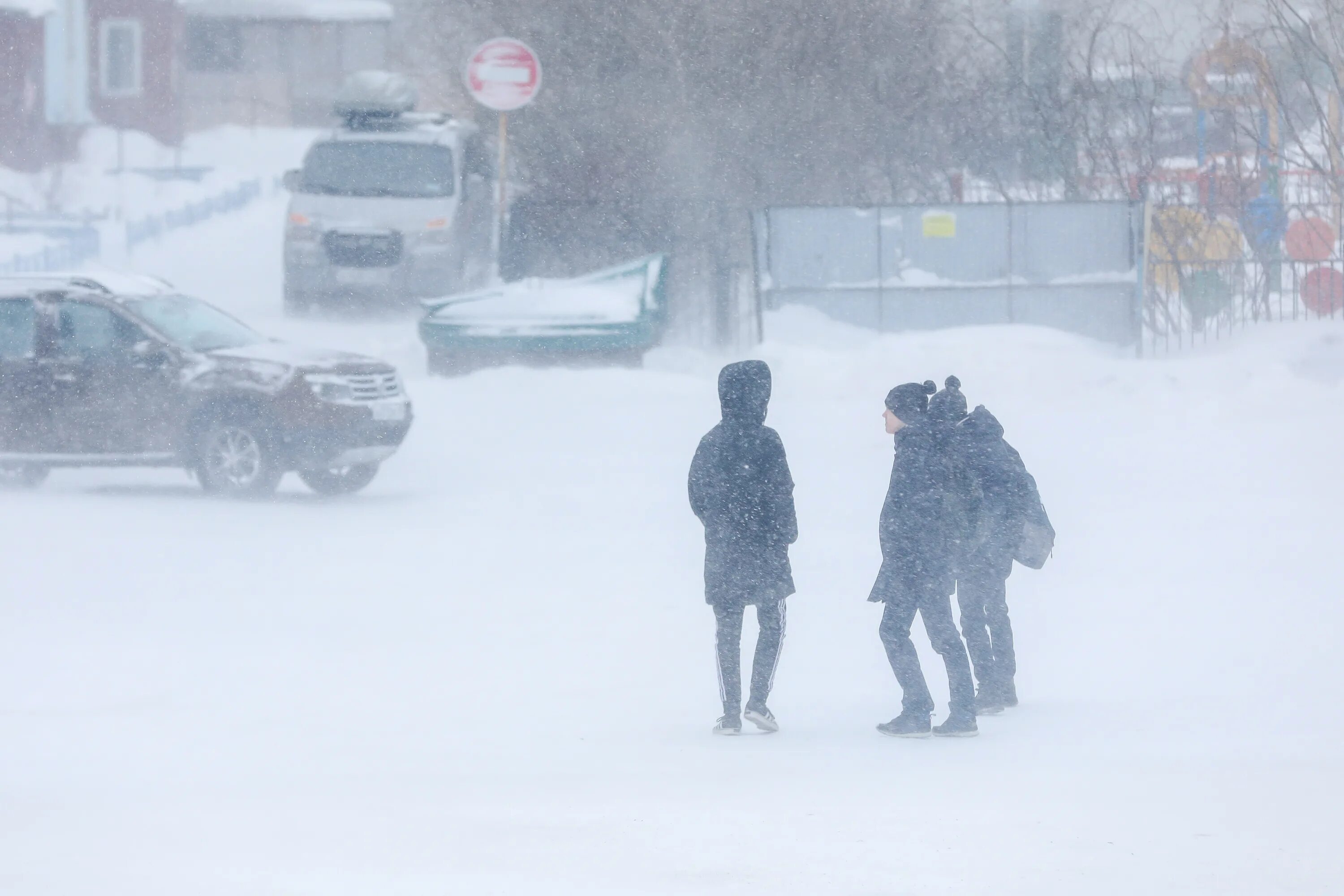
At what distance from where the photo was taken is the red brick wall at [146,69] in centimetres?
4856

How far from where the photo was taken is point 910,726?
7031mm

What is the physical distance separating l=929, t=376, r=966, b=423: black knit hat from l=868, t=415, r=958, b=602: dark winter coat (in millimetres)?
61

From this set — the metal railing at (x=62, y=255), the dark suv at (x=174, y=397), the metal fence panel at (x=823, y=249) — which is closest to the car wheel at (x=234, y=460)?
the dark suv at (x=174, y=397)

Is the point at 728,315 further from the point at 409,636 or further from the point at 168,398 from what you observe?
the point at 409,636

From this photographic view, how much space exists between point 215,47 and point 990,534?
212ft

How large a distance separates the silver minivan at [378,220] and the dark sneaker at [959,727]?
617 inches

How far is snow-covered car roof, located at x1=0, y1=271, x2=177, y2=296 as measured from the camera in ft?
44.6

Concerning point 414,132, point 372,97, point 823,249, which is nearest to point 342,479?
point 823,249

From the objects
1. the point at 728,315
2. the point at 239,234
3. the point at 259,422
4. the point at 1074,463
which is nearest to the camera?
the point at 259,422

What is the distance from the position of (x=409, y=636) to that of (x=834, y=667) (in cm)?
207

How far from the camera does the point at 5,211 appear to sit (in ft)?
128

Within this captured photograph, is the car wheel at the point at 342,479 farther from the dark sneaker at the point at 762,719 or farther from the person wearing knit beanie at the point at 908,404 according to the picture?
the person wearing knit beanie at the point at 908,404

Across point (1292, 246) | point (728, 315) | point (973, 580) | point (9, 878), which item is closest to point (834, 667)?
point (973, 580)

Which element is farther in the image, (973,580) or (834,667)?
(834,667)
